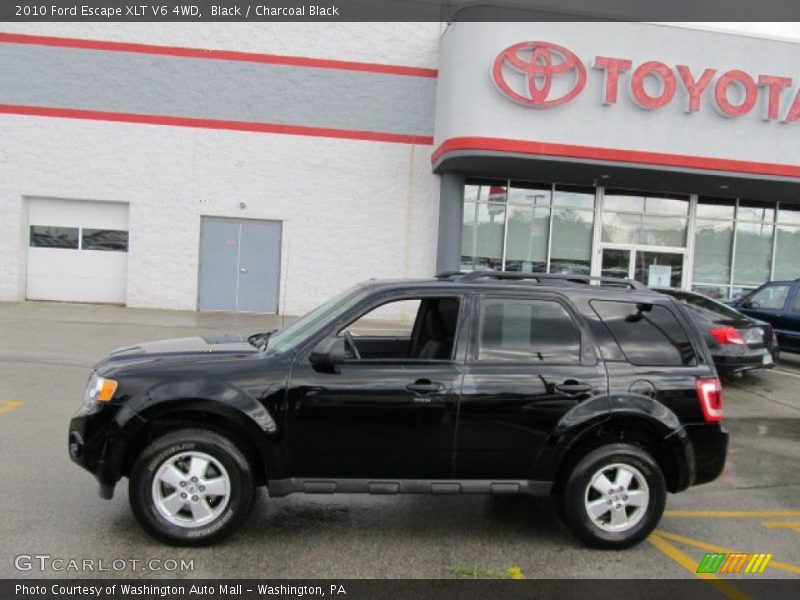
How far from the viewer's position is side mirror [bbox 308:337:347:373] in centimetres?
401

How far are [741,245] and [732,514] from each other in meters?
15.7

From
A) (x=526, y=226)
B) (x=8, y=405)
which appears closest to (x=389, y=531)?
(x=8, y=405)

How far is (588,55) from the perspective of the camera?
1486 centimetres

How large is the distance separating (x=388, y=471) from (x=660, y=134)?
1333cm

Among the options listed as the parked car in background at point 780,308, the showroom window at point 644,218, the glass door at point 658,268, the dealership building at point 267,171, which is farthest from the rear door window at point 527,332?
the glass door at point 658,268

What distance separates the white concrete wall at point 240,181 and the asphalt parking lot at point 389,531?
→ 10485 millimetres

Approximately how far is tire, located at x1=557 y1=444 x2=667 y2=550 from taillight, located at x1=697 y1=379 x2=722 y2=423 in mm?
518

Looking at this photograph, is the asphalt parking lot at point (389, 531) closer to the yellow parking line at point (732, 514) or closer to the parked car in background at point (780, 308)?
the yellow parking line at point (732, 514)

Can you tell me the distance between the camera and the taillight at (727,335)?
31.8 ft

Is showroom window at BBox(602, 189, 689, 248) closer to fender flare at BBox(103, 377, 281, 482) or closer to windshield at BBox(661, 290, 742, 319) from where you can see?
windshield at BBox(661, 290, 742, 319)

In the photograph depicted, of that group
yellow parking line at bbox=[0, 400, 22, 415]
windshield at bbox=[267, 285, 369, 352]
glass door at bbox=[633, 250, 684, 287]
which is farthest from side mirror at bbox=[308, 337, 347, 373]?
glass door at bbox=[633, 250, 684, 287]

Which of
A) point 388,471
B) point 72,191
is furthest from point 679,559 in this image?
point 72,191

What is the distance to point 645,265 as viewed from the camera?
58.9 feet

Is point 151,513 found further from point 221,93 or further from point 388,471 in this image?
point 221,93
